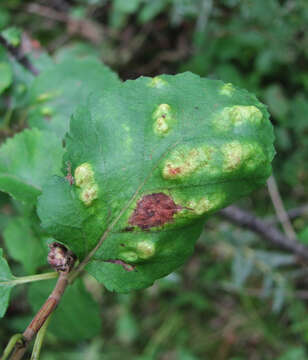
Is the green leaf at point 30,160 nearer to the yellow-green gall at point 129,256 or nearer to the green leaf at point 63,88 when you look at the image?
the green leaf at point 63,88

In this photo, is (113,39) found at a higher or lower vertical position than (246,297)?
higher

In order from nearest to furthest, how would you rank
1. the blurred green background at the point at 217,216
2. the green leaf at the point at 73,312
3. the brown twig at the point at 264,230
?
the green leaf at the point at 73,312 < the brown twig at the point at 264,230 < the blurred green background at the point at 217,216

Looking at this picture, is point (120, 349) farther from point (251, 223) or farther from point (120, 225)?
point (120, 225)

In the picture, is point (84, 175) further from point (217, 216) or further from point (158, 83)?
point (217, 216)

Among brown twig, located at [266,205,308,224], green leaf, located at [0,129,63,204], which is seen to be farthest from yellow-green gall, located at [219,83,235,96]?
brown twig, located at [266,205,308,224]

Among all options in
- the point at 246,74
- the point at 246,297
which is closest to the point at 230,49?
the point at 246,74

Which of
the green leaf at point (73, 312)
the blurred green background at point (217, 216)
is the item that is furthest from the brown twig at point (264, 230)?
the green leaf at point (73, 312)

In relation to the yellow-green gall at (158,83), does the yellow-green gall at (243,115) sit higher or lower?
lower
